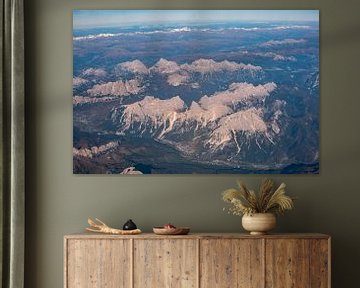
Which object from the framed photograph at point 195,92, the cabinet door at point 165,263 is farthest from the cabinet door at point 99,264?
the framed photograph at point 195,92

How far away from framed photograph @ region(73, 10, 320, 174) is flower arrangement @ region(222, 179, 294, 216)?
252 millimetres

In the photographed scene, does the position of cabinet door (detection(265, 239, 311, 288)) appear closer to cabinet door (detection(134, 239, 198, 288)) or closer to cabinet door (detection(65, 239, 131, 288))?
cabinet door (detection(134, 239, 198, 288))

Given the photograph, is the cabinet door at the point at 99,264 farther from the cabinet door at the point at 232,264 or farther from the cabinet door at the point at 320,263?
the cabinet door at the point at 320,263

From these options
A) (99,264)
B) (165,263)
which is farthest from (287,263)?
(99,264)

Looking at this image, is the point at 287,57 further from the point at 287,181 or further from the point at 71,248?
the point at 71,248

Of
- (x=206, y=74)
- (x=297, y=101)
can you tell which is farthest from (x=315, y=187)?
(x=206, y=74)

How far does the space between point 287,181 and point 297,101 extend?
0.69 m

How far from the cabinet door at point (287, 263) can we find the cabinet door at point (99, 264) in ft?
3.67

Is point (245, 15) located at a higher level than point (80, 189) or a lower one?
higher

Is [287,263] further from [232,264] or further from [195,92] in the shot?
[195,92]

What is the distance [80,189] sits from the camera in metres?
7.32

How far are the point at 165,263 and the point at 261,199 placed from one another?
3.16ft

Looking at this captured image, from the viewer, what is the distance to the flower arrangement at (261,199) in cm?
697

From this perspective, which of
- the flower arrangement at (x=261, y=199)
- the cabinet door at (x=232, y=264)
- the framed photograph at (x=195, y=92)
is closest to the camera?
the cabinet door at (x=232, y=264)
